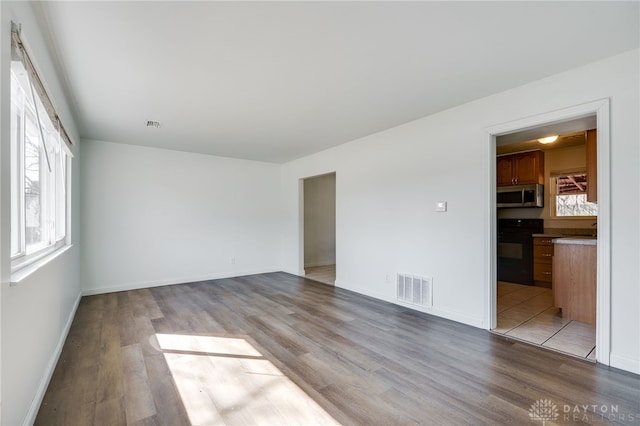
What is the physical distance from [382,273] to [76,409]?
3541 millimetres

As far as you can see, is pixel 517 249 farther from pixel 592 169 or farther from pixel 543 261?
pixel 592 169

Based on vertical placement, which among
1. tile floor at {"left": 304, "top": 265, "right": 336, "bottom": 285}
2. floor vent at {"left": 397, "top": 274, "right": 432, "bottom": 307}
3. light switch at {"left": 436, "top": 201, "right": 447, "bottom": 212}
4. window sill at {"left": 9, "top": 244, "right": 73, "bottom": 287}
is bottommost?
tile floor at {"left": 304, "top": 265, "right": 336, "bottom": 285}

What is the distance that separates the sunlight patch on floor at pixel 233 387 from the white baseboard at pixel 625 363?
2.37 meters

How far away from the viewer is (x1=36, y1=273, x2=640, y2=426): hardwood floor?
1.84 metres

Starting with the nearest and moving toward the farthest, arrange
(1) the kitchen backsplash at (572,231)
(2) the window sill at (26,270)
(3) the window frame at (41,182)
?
(2) the window sill at (26,270) → (3) the window frame at (41,182) → (1) the kitchen backsplash at (572,231)

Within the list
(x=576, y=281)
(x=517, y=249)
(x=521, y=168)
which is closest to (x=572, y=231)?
(x=517, y=249)

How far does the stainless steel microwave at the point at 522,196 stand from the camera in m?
5.45

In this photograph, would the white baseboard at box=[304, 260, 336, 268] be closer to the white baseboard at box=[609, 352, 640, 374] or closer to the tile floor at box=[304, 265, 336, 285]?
the tile floor at box=[304, 265, 336, 285]

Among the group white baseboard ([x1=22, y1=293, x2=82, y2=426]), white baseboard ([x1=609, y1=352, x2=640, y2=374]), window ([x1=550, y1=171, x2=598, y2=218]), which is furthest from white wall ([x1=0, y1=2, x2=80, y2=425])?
window ([x1=550, y1=171, x2=598, y2=218])

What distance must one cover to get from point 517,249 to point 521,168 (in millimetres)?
1570

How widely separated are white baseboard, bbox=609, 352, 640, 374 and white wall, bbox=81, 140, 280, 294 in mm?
5513

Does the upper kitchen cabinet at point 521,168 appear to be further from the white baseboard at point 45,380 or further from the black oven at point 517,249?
the white baseboard at point 45,380

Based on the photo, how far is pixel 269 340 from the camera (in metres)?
2.92

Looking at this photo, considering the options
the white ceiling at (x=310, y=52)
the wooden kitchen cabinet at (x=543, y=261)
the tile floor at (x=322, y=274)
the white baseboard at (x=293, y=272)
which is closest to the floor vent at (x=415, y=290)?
the tile floor at (x=322, y=274)
